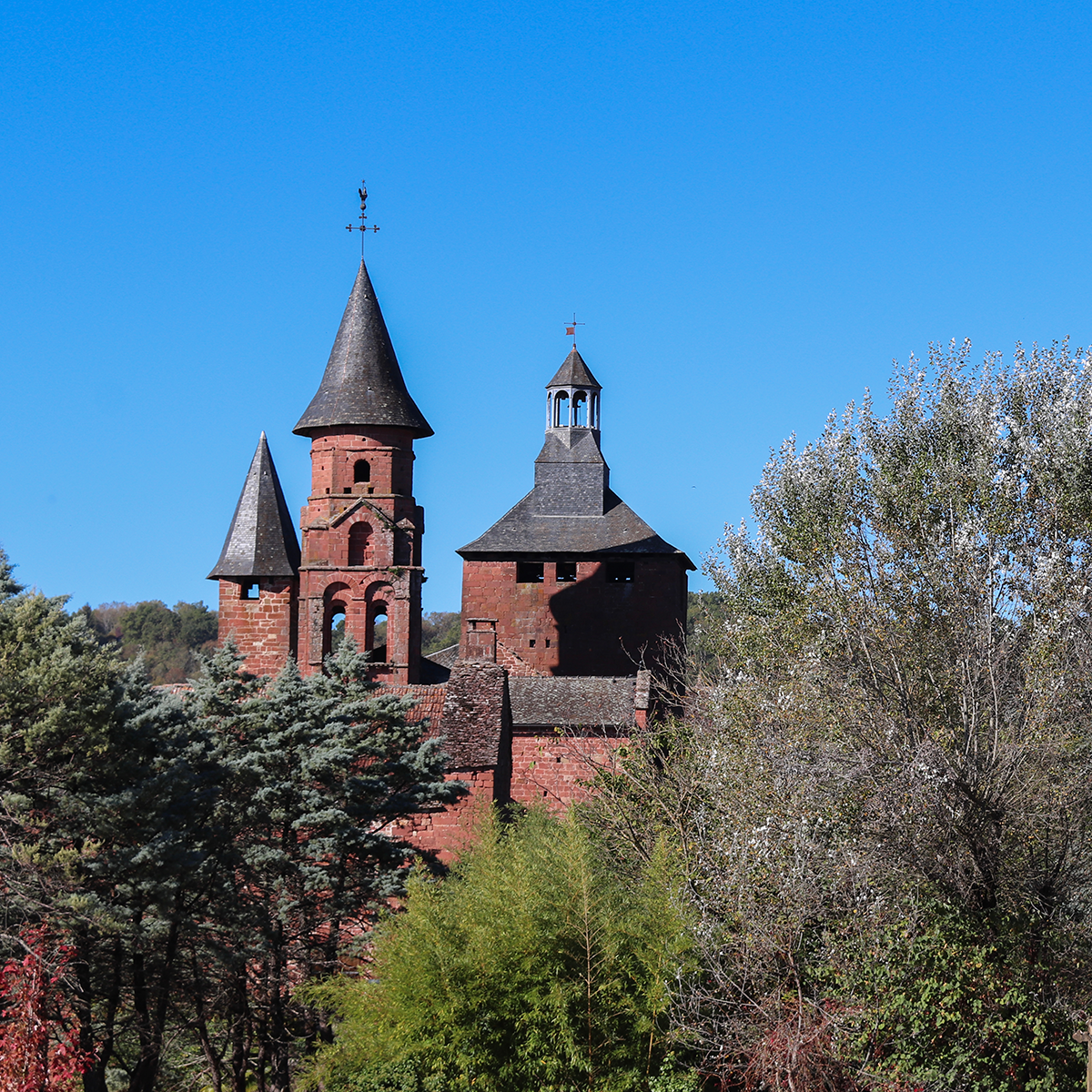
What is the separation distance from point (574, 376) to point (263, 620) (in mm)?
13736

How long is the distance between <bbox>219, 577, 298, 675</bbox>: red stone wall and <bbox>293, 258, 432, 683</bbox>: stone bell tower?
2.20 m

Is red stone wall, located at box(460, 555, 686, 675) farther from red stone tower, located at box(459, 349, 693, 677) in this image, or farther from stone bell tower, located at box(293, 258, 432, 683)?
stone bell tower, located at box(293, 258, 432, 683)

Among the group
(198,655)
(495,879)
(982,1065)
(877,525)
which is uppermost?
(877,525)

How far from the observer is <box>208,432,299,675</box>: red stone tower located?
37375 mm

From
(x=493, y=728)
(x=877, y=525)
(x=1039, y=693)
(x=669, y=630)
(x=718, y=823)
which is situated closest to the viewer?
(x=1039, y=693)

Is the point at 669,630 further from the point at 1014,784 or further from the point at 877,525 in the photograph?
the point at 1014,784

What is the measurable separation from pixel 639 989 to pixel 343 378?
973 inches

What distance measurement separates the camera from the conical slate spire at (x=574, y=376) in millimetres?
46219

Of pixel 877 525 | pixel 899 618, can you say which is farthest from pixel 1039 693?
pixel 877 525

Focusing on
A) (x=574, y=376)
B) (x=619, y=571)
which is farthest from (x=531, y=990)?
(x=574, y=376)

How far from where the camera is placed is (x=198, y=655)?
22.4m

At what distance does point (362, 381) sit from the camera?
37.1 meters

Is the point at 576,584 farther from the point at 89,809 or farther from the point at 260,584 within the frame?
the point at 89,809

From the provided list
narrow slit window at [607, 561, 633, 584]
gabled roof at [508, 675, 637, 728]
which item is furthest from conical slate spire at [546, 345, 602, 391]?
gabled roof at [508, 675, 637, 728]
